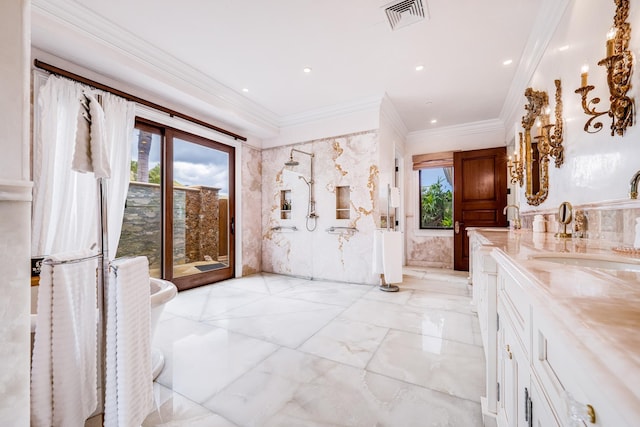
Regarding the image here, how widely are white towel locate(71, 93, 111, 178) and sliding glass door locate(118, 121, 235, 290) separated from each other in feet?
7.89

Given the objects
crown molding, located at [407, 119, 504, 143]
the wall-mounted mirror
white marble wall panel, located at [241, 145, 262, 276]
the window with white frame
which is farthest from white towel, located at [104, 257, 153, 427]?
crown molding, located at [407, 119, 504, 143]

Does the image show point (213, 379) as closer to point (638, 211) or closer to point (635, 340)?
point (635, 340)

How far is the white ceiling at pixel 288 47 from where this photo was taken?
237cm

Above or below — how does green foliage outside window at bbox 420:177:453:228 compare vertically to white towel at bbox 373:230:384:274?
above

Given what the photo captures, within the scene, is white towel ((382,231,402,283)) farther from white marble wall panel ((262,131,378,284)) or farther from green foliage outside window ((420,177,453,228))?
green foliage outside window ((420,177,453,228))

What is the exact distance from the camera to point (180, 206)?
3863 millimetres

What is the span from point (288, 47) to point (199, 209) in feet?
8.67

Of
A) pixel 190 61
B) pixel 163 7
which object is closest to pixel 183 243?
pixel 190 61

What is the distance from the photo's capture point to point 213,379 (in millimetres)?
1792

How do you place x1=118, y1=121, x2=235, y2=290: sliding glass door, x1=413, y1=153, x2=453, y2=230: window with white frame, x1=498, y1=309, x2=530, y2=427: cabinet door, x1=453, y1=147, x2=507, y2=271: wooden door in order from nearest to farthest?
1. x1=498, y1=309, x2=530, y2=427: cabinet door
2. x1=118, y1=121, x2=235, y2=290: sliding glass door
3. x1=453, y1=147, x2=507, y2=271: wooden door
4. x1=413, y1=153, x2=453, y2=230: window with white frame

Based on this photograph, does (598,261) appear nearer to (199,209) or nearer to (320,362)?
(320,362)

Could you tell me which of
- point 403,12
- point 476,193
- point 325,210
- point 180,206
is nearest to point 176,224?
point 180,206

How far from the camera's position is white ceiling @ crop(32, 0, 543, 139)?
93.1 inches

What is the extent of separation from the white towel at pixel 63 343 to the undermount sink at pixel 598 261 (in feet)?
6.07
